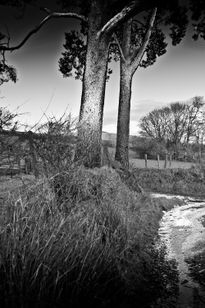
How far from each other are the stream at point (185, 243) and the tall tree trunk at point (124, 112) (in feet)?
14.2

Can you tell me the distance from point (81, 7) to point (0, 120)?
369 inches

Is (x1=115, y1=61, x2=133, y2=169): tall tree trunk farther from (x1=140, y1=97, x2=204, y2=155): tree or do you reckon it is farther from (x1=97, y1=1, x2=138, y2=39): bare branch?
(x1=140, y1=97, x2=204, y2=155): tree

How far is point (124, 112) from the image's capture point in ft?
39.0

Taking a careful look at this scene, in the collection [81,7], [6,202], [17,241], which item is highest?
[81,7]

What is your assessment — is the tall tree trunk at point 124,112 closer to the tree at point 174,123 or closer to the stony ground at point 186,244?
the stony ground at point 186,244

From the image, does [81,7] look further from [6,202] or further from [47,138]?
[6,202]

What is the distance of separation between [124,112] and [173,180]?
15.3ft

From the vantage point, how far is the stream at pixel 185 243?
3.32m

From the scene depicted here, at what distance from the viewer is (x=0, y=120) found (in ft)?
12.9

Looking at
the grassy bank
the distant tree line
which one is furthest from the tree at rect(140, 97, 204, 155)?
the grassy bank

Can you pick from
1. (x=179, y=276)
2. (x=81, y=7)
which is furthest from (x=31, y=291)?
(x=81, y=7)

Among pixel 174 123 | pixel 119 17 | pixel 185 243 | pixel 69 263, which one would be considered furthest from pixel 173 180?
pixel 174 123

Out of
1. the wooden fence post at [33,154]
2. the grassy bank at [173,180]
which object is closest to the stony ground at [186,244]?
the wooden fence post at [33,154]

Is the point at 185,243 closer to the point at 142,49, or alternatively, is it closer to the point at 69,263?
the point at 69,263
